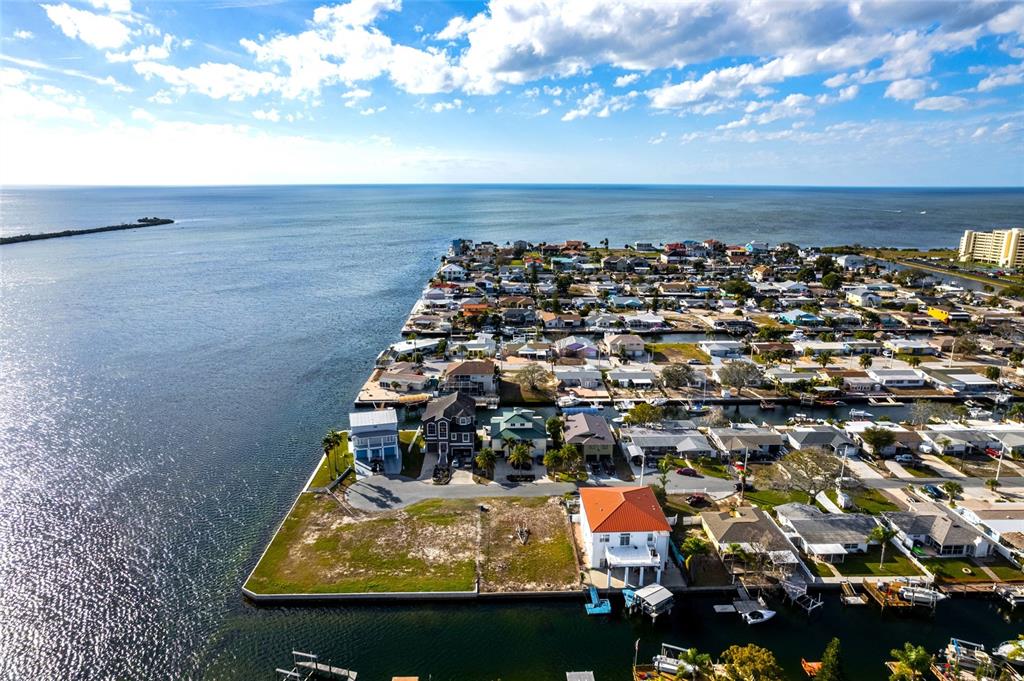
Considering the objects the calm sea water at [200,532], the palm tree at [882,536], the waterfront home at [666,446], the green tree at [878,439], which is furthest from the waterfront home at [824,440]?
the calm sea water at [200,532]

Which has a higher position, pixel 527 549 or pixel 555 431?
pixel 555 431

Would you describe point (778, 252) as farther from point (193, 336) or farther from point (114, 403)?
point (114, 403)

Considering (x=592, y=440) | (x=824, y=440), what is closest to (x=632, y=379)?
(x=592, y=440)

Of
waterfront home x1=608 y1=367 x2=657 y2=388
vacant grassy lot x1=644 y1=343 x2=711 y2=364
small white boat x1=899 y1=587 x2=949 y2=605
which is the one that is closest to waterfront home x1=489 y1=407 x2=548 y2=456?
waterfront home x1=608 y1=367 x2=657 y2=388

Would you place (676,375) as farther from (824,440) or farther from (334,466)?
(334,466)

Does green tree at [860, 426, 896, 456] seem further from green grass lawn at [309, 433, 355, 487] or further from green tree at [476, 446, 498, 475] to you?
green grass lawn at [309, 433, 355, 487]

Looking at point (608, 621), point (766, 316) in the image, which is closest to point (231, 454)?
point (608, 621)

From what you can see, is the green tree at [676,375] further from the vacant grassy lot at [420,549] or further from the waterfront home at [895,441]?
the vacant grassy lot at [420,549]
